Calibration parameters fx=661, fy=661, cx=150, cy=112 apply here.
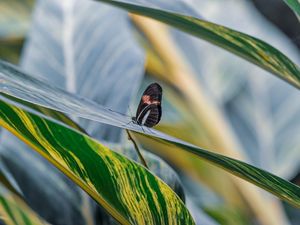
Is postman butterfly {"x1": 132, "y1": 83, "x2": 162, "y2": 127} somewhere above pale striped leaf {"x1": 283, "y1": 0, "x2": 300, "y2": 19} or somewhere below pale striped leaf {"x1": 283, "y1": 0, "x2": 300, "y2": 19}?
below

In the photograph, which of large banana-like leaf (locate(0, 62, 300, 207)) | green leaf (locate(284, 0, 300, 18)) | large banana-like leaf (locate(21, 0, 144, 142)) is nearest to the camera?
large banana-like leaf (locate(0, 62, 300, 207))

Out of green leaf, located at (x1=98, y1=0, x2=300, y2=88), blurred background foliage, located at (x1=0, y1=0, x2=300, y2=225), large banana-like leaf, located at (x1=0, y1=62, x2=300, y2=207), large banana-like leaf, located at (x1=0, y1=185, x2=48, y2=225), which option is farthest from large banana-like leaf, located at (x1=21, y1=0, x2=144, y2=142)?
large banana-like leaf, located at (x1=0, y1=62, x2=300, y2=207)

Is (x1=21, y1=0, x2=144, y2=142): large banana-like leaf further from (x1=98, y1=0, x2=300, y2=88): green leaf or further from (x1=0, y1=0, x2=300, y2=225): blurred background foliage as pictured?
(x1=98, y1=0, x2=300, y2=88): green leaf

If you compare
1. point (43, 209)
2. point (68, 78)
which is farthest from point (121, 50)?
point (43, 209)

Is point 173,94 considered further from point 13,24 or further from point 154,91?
point 154,91

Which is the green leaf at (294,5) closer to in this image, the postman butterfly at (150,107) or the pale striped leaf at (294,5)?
the pale striped leaf at (294,5)

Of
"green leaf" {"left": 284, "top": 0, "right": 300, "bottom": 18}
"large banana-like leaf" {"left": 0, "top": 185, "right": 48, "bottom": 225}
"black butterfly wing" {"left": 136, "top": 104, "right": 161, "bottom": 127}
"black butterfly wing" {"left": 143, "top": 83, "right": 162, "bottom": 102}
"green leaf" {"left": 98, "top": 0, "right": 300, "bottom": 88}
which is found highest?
"green leaf" {"left": 284, "top": 0, "right": 300, "bottom": 18}
